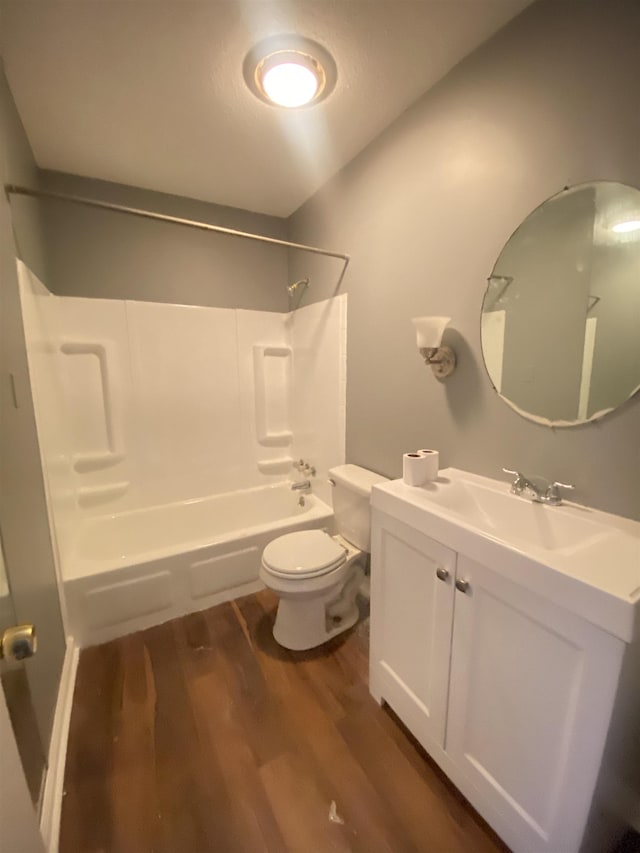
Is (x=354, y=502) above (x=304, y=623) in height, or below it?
above

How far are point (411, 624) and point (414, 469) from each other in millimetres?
530

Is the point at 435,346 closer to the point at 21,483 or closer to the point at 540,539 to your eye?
the point at 540,539

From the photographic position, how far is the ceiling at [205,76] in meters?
1.17

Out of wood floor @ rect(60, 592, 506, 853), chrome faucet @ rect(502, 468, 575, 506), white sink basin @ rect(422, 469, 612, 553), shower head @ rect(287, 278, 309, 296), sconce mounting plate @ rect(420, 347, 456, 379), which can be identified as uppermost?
shower head @ rect(287, 278, 309, 296)

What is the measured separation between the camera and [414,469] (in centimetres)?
134

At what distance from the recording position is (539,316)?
4.07 ft

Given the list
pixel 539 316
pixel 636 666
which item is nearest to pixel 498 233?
pixel 539 316

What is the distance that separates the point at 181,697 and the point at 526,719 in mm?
1298

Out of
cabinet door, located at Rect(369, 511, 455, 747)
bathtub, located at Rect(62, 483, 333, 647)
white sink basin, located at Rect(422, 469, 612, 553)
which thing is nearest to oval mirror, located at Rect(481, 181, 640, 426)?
white sink basin, located at Rect(422, 469, 612, 553)

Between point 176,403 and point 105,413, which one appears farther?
point 176,403

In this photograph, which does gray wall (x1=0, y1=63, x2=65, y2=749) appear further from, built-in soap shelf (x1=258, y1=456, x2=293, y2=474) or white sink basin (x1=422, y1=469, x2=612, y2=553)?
built-in soap shelf (x1=258, y1=456, x2=293, y2=474)

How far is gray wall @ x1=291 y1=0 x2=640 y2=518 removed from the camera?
1024 millimetres

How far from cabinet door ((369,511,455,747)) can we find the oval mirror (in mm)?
622

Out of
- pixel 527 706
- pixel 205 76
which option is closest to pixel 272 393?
pixel 205 76
